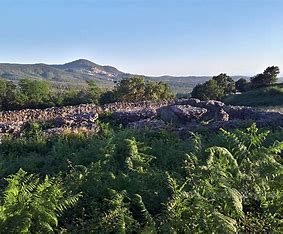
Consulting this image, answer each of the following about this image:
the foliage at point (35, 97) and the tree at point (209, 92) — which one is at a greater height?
the tree at point (209, 92)

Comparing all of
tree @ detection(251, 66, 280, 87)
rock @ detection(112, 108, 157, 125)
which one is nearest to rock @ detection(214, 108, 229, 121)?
rock @ detection(112, 108, 157, 125)

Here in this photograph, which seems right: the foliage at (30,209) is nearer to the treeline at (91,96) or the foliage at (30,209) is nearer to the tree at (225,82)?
the treeline at (91,96)

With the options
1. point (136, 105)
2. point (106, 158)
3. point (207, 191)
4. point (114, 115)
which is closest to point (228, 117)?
point (114, 115)

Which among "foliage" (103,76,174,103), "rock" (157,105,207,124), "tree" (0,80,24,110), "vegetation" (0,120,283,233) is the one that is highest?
"vegetation" (0,120,283,233)

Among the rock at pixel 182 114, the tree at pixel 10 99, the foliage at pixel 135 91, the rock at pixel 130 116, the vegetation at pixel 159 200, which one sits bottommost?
the tree at pixel 10 99

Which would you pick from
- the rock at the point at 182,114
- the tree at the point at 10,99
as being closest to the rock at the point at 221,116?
the rock at the point at 182,114

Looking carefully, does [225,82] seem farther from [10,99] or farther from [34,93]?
[10,99]

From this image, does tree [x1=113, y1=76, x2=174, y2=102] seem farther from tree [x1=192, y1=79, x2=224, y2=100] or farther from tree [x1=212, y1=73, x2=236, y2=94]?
tree [x1=212, y1=73, x2=236, y2=94]

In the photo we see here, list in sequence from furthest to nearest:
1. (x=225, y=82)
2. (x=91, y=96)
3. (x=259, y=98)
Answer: (x=225, y=82)
(x=91, y=96)
(x=259, y=98)

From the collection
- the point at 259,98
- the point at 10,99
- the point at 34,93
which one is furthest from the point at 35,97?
the point at 259,98

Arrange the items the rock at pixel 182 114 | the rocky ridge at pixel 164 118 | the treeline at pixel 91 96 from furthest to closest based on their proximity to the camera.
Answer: the treeline at pixel 91 96 < the rock at pixel 182 114 < the rocky ridge at pixel 164 118

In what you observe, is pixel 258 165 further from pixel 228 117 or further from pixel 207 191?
pixel 228 117

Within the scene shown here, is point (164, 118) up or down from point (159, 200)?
down

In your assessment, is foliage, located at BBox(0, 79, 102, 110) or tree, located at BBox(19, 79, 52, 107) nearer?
foliage, located at BBox(0, 79, 102, 110)
